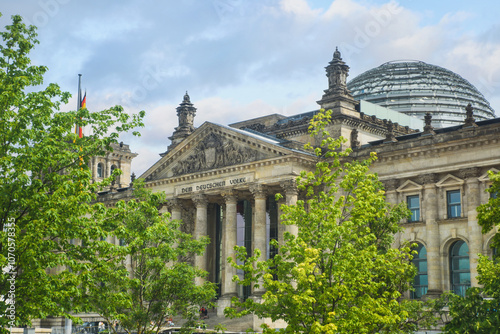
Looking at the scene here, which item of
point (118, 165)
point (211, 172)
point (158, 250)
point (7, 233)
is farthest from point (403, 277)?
point (118, 165)

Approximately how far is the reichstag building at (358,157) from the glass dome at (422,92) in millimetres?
172

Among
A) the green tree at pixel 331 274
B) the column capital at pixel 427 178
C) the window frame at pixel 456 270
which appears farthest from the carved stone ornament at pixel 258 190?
the green tree at pixel 331 274

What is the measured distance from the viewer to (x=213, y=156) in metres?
68.1

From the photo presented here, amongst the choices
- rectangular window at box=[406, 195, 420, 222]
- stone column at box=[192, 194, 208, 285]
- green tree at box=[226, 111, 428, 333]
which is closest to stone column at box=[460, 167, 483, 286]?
rectangular window at box=[406, 195, 420, 222]

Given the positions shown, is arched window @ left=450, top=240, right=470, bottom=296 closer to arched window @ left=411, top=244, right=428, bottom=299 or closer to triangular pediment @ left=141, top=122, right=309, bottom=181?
arched window @ left=411, top=244, right=428, bottom=299

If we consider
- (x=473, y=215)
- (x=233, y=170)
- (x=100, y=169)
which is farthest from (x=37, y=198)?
(x=100, y=169)

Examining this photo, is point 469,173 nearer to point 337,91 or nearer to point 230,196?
point 337,91

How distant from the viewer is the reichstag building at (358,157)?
179 feet

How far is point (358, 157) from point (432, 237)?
31.0ft

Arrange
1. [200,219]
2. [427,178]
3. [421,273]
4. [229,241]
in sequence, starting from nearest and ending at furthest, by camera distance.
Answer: [427,178], [421,273], [229,241], [200,219]

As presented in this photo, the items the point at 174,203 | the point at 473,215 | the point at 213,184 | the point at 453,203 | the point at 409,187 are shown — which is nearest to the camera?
the point at 473,215

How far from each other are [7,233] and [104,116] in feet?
20.6

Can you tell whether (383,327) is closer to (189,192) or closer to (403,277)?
(403,277)

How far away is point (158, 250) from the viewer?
38500 millimetres
